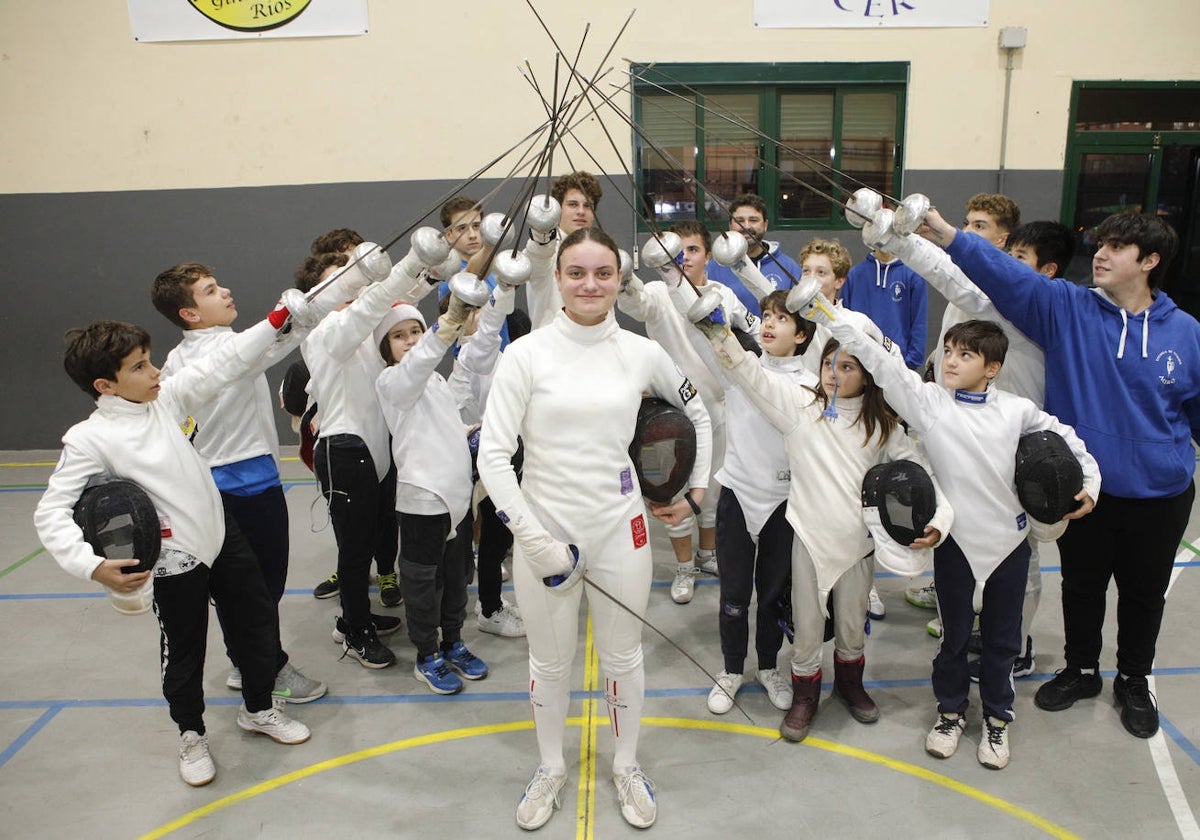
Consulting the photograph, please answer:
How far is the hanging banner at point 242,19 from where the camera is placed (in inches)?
201

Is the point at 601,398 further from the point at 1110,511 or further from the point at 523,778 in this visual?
the point at 1110,511

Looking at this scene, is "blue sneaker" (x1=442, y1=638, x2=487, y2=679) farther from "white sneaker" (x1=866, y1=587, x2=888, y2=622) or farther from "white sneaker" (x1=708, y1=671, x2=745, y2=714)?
"white sneaker" (x1=866, y1=587, x2=888, y2=622)

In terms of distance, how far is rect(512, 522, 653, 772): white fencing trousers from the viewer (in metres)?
1.99

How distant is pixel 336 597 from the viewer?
353cm

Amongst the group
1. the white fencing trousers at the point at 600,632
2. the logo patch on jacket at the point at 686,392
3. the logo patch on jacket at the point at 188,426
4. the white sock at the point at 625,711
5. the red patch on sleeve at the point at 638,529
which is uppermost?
the logo patch on jacket at the point at 686,392

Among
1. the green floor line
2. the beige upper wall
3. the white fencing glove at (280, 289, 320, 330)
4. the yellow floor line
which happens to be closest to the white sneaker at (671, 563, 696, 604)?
the yellow floor line

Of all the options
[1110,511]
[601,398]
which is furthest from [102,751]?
[1110,511]

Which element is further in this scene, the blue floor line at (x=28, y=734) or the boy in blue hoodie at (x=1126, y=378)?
the blue floor line at (x=28, y=734)

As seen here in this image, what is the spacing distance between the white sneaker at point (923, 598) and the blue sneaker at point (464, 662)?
1.76 metres

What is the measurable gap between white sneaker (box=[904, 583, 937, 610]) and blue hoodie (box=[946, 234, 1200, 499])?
1.08 m

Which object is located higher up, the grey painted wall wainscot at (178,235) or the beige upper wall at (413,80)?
the beige upper wall at (413,80)

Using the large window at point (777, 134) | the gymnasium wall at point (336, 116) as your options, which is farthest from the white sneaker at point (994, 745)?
the gymnasium wall at point (336, 116)

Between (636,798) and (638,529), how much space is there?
749 mm

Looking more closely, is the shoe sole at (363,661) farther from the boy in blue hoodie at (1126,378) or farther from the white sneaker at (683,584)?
the boy in blue hoodie at (1126,378)
